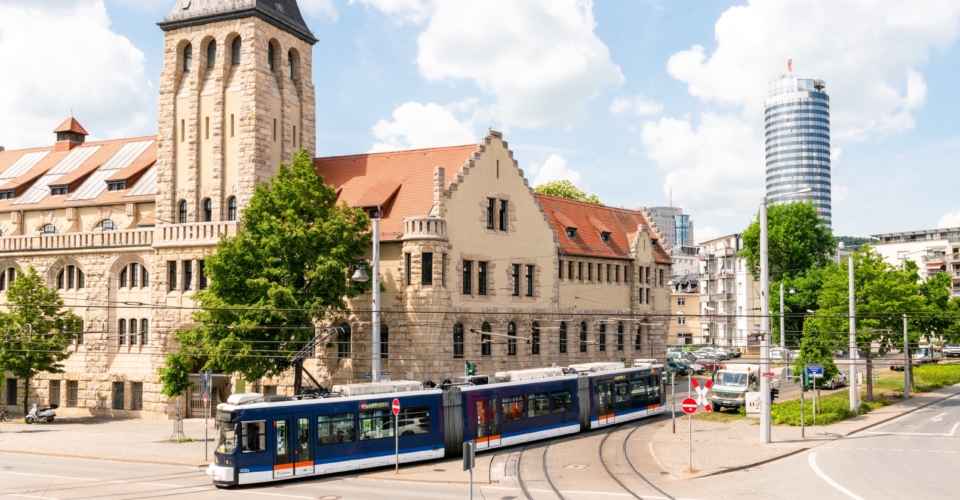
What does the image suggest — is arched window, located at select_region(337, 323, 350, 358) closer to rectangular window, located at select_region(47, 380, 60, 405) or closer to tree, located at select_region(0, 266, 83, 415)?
tree, located at select_region(0, 266, 83, 415)

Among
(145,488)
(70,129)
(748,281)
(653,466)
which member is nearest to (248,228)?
(145,488)

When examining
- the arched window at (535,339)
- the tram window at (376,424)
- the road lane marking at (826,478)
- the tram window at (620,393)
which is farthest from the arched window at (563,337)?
the tram window at (376,424)

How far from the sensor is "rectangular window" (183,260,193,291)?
158ft

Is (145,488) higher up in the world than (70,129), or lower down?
lower down

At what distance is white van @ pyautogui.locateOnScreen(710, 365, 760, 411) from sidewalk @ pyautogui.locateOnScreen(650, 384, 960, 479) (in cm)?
349

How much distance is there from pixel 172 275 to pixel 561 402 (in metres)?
23.7

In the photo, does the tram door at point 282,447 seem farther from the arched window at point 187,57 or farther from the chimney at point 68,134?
the chimney at point 68,134

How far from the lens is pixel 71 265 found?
53.2 m

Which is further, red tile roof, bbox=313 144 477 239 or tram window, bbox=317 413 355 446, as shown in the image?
red tile roof, bbox=313 144 477 239

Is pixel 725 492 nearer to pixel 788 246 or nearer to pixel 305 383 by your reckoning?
pixel 305 383

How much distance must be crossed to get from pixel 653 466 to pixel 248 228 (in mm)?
21658

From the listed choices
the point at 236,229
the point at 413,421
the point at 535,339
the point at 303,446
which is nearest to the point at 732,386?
the point at 535,339

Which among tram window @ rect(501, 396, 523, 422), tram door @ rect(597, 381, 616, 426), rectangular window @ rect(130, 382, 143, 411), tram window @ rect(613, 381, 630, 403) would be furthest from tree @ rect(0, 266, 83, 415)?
tram window @ rect(613, 381, 630, 403)

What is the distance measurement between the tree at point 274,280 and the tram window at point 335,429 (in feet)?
33.6
